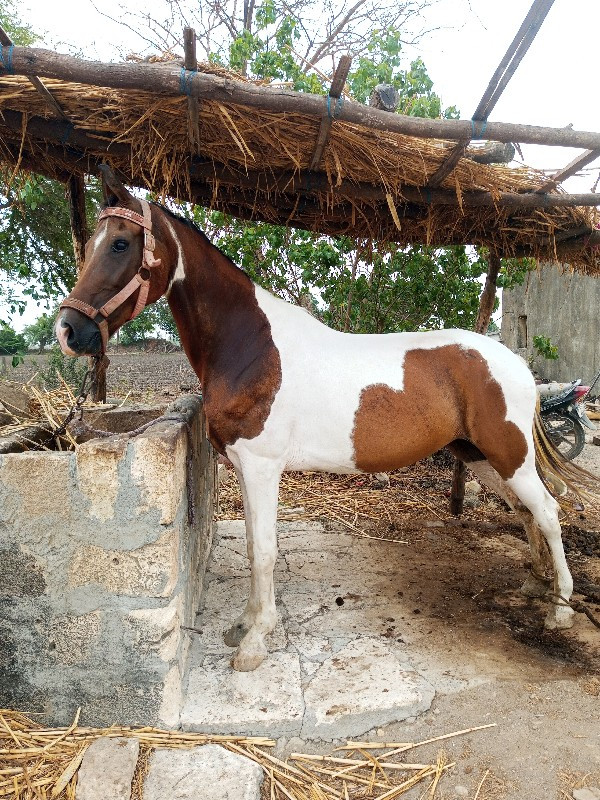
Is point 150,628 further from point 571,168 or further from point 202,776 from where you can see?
point 571,168

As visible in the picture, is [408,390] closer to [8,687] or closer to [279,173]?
[279,173]

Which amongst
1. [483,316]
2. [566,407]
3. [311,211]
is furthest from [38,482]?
[566,407]

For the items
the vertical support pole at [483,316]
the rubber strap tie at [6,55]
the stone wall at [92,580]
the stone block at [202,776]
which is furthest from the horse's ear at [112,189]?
the vertical support pole at [483,316]

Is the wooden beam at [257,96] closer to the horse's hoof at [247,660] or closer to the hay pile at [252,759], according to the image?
the horse's hoof at [247,660]

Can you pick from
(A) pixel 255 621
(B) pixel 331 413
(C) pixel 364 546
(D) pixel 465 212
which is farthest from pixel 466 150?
(C) pixel 364 546

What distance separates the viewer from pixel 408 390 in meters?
2.94

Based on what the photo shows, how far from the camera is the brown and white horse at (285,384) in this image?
8.11 ft

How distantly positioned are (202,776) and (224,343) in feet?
5.95

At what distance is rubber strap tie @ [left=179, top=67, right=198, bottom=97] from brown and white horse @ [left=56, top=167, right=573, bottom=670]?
0.49m

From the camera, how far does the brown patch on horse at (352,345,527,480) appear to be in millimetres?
2883

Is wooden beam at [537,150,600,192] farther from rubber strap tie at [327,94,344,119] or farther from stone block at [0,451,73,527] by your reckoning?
stone block at [0,451,73,527]

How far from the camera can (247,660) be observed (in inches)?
103

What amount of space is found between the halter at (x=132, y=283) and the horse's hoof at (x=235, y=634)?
1557 mm

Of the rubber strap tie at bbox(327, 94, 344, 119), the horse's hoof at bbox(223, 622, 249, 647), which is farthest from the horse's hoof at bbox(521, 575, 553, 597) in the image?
the rubber strap tie at bbox(327, 94, 344, 119)
